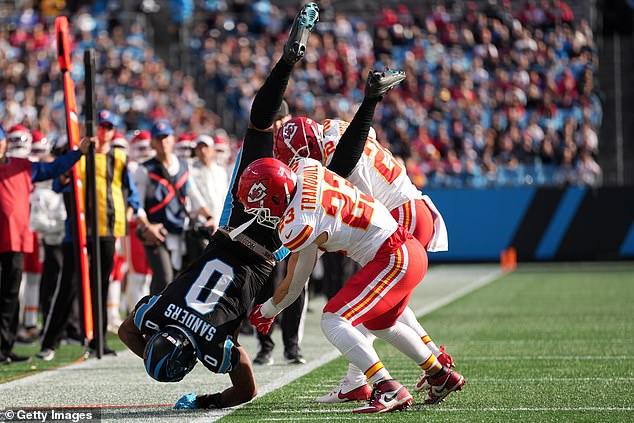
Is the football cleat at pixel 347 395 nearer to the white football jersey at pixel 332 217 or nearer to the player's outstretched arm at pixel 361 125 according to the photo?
the white football jersey at pixel 332 217

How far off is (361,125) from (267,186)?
84 centimetres

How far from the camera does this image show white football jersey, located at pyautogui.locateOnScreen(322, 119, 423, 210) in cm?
680

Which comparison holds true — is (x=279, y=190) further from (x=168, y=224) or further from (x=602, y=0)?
(x=602, y=0)

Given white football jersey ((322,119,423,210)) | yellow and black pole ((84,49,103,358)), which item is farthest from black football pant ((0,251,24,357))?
white football jersey ((322,119,423,210))

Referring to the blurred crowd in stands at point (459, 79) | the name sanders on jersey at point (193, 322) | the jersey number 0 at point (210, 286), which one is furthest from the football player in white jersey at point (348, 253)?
the blurred crowd in stands at point (459, 79)

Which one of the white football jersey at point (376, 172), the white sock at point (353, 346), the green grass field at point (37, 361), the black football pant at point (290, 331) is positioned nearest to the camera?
the white sock at point (353, 346)

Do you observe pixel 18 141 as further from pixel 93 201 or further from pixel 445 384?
pixel 445 384

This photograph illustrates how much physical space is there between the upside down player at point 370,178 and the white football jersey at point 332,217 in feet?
1.69

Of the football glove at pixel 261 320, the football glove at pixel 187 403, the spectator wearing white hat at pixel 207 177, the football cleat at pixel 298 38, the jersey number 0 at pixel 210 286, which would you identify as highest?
the football cleat at pixel 298 38

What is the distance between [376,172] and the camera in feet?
22.5

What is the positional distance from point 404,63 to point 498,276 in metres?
7.50

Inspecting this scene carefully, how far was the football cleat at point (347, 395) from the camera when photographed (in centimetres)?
650

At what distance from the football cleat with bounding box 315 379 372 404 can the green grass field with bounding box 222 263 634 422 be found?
0.09 metres

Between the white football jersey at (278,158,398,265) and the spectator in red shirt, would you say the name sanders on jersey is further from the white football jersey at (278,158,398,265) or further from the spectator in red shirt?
the spectator in red shirt
